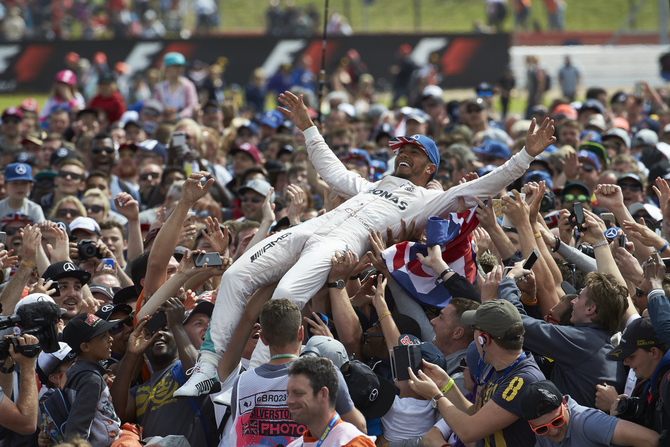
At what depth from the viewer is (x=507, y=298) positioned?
5.10m

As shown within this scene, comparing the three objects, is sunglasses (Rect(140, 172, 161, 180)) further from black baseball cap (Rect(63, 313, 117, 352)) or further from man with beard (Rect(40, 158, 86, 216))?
black baseball cap (Rect(63, 313, 117, 352))

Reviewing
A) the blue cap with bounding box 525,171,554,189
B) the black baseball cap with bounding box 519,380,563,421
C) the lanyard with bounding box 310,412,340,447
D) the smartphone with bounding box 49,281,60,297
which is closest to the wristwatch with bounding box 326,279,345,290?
the lanyard with bounding box 310,412,340,447

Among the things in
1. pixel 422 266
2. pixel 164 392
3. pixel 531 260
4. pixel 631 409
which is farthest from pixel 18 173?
pixel 631 409

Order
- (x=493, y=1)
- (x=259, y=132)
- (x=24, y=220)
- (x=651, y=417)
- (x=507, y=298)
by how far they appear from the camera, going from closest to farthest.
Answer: (x=651, y=417) → (x=507, y=298) → (x=24, y=220) → (x=259, y=132) → (x=493, y=1)

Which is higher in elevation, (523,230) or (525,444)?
(523,230)

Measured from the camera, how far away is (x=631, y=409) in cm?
448

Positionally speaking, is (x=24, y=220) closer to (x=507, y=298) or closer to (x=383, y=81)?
(x=507, y=298)

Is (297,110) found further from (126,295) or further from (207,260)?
(126,295)

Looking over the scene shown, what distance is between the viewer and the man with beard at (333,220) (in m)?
5.58

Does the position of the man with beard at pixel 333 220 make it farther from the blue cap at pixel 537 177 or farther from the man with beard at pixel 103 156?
the man with beard at pixel 103 156

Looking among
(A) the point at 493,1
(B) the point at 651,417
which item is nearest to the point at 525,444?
(B) the point at 651,417

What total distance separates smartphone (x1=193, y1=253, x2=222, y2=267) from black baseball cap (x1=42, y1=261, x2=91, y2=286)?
4.20ft

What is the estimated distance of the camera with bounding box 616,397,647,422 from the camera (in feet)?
14.6

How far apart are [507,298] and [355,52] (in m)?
20.0
